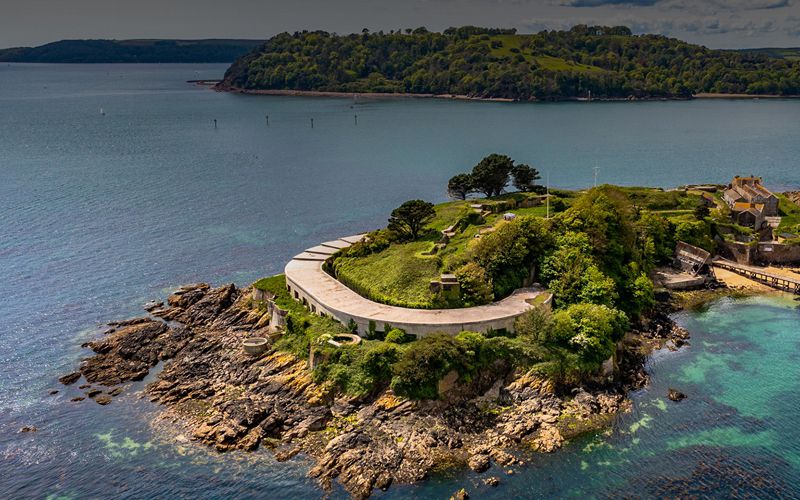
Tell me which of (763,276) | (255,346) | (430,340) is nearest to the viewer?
(430,340)

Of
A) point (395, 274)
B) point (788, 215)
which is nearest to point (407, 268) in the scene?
point (395, 274)

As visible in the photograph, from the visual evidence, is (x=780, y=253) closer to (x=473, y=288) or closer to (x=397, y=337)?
(x=473, y=288)

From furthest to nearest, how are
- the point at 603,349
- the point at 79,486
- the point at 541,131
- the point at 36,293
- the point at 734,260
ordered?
the point at 541,131, the point at 734,260, the point at 36,293, the point at 603,349, the point at 79,486

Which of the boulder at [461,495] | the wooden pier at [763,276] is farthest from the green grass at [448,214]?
the boulder at [461,495]

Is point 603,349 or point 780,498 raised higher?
point 603,349

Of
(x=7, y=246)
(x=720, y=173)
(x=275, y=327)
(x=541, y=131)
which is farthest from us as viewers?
(x=541, y=131)

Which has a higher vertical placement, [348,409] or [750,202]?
[750,202]

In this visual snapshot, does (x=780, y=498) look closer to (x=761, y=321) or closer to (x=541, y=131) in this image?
(x=761, y=321)

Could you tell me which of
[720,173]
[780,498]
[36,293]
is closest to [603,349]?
[780,498]
